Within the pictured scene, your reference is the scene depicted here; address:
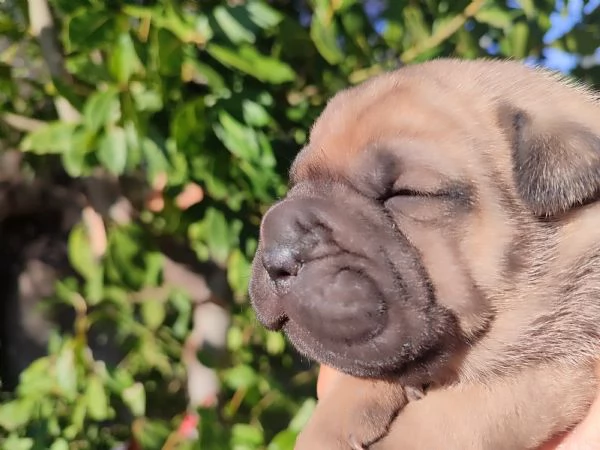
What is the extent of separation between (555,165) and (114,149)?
1.11 metres

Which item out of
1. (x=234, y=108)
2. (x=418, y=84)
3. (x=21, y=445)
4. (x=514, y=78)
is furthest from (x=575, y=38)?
(x=21, y=445)

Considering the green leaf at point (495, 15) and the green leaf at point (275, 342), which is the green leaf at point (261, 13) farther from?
the green leaf at point (275, 342)

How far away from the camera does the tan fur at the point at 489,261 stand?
1.54 m

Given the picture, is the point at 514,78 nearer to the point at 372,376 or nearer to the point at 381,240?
the point at 381,240

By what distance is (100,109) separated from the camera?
1.86 m

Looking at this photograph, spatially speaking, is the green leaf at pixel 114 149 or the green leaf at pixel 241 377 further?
the green leaf at pixel 241 377

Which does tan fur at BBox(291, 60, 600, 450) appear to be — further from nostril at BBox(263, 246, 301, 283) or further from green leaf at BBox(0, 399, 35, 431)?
green leaf at BBox(0, 399, 35, 431)

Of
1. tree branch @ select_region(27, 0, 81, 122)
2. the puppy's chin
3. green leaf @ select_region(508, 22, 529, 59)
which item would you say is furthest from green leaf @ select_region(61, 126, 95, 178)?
green leaf @ select_region(508, 22, 529, 59)

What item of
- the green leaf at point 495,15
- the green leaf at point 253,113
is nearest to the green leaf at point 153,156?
the green leaf at point 253,113

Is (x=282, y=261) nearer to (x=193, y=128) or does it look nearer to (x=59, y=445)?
(x=193, y=128)

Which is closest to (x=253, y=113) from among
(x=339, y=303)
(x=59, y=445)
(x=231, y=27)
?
(x=231, y=27)

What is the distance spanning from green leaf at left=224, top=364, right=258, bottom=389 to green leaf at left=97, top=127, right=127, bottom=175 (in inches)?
34.2

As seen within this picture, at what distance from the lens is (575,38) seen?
103 inches

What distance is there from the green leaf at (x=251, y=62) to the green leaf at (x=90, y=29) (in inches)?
10.1
